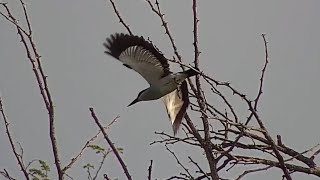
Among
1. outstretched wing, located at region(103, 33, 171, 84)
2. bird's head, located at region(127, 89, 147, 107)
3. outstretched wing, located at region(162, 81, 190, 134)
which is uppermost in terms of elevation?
outstretched wing, located at region(103, 33, 171, 84)

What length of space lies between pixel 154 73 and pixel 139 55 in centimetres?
8

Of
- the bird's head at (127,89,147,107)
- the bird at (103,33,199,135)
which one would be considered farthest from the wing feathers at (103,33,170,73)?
the bird's head at (127,89,147,107)

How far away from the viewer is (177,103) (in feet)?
6.27

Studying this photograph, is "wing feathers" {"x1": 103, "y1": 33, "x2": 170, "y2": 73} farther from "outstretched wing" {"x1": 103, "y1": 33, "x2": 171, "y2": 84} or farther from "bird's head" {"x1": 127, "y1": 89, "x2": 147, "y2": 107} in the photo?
"bird's head" {"x1": 127, "y1": 89, "x2": 147, "y2": 107}

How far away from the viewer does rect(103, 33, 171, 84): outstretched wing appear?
74.9 inches

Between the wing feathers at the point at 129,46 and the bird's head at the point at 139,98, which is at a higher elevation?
the wing feathers at the point at 129,46

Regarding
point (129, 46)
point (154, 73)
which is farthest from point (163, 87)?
point (129, 46)

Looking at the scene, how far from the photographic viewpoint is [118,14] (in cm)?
178

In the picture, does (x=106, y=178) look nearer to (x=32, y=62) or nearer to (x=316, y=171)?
(x=32, y=62)

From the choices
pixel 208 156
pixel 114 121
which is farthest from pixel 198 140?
pixel 114 121

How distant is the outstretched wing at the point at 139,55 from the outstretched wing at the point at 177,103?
84 millimetres

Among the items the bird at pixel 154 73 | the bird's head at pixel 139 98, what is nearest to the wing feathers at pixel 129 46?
the bird at pixel 154 73

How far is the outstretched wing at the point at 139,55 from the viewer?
190cm

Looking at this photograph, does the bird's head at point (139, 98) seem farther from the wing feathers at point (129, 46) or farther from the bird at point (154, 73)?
the wing feathers at point (129, 46)
